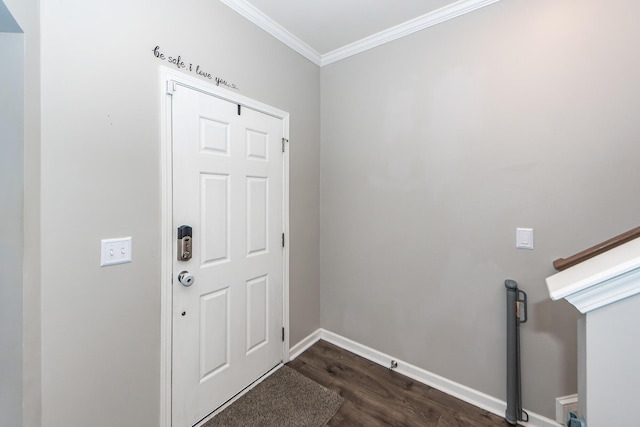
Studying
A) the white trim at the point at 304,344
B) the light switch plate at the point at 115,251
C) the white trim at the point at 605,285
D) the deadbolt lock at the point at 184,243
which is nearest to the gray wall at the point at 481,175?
the white trim at the point at 304,344

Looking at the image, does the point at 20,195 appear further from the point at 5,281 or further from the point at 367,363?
the point at 367,363

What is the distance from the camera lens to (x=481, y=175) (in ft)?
5.51

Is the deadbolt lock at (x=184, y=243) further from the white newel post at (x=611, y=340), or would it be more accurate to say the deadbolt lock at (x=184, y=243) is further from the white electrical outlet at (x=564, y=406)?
the white electrical outlet at (x=564, y=406)

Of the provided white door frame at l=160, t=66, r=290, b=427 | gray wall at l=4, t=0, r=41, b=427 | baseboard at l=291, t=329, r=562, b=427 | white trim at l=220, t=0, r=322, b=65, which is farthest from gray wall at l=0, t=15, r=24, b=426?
baseboard at l=291, t=329, r=562, b=427

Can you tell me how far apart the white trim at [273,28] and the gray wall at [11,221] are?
1.20m

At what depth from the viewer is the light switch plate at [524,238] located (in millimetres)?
1537

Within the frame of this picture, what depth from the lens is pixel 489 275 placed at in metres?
1.67

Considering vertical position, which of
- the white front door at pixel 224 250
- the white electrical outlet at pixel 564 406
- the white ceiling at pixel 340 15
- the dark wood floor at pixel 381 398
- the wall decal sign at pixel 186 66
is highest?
the white ceiling at pixel 340 15

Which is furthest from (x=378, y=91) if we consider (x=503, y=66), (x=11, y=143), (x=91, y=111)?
(x=11, y=143)

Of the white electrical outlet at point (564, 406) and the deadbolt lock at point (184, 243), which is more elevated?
the deadbolt lock at point (184, 243)

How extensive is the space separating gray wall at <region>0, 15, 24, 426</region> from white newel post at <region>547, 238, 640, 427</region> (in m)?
1.79

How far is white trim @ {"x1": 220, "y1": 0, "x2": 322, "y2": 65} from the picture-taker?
1.70 meters

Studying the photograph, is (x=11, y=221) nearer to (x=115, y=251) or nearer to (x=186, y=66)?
(x=115, y=251)

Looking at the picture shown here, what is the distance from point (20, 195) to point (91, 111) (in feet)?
1.49
